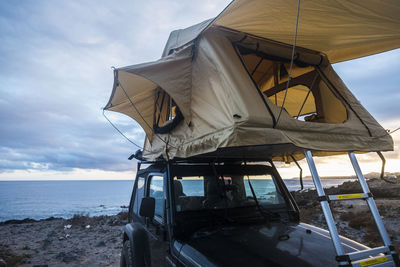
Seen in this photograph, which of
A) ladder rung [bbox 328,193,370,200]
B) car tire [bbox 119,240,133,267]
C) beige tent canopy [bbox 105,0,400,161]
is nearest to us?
ladder rung [bbox 328,193,370,200]

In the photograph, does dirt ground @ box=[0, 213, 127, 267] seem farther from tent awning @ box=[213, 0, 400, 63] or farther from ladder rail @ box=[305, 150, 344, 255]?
tent awning @ box=[213, 0, 400, 63]

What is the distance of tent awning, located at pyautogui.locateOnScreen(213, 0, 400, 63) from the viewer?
252 centimetres

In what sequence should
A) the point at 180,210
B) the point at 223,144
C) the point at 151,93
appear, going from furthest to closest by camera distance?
1. the point at 151,93
2. the point at 180,210
3. the point at 223,144

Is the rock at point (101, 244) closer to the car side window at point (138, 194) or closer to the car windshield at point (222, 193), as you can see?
the car side window at point (138, 194)

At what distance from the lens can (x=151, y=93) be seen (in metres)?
4.71

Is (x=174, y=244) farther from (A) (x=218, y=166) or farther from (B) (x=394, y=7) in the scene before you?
(B) (x=394, y=7)

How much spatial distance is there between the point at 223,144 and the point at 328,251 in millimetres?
1495

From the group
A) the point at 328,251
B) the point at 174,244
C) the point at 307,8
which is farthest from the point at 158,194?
the point at 307,8

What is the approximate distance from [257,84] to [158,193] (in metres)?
2.05

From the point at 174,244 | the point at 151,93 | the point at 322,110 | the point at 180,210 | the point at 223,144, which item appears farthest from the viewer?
the point at 151,93

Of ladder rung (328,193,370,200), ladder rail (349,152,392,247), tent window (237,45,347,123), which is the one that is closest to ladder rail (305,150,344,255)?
ladder rung (328,193,370,200)

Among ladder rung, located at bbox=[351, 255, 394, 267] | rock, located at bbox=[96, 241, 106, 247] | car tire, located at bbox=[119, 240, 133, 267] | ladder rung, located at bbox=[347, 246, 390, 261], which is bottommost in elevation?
rock, located at bbox=[96, 241, 106, 247]

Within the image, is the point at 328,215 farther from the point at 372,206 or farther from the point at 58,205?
the point at 58,205

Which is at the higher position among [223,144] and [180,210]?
[223,144]
